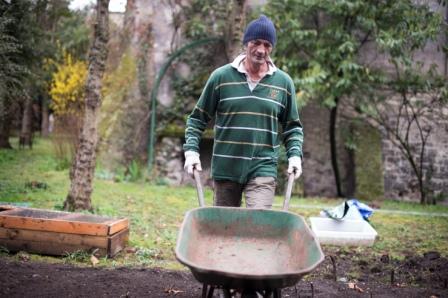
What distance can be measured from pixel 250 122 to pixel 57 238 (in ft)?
7.89

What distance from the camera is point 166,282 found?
4.00 meters

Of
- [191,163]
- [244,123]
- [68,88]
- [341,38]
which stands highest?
[341,38]

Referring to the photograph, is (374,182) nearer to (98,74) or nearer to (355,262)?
(355,262)

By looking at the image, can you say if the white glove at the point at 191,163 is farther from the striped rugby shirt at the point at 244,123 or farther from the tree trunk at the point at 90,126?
the tree trunk at the point at 90,126

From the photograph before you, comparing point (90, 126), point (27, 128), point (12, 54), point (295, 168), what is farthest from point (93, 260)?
point (27, 128)

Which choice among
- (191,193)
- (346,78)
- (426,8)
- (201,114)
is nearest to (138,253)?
(201,114)

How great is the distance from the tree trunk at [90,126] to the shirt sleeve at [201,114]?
9.72ft

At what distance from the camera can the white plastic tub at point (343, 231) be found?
579 cm

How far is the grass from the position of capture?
199 inches

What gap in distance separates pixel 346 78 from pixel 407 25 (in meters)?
1.49

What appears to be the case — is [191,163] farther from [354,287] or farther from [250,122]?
[354,287]

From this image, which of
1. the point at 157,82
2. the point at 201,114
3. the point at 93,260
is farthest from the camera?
the point at 157,82

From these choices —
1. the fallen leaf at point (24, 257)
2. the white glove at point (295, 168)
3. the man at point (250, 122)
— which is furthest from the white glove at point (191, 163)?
the fallen leaf at point (24, 257)

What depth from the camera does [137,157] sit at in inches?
455
